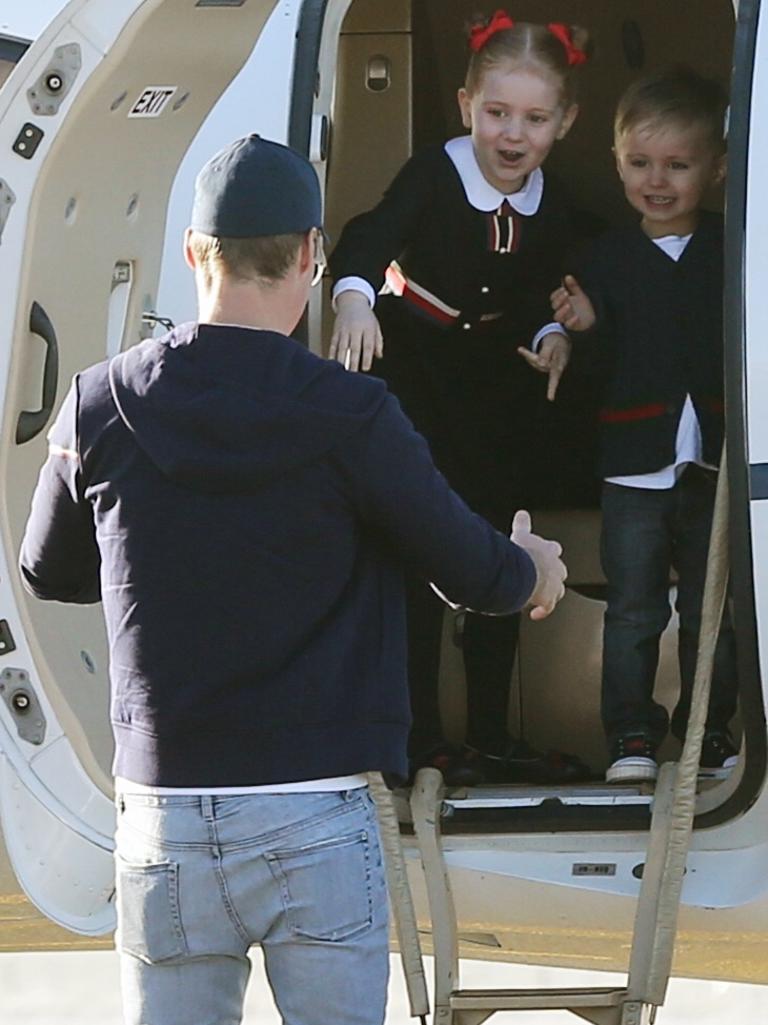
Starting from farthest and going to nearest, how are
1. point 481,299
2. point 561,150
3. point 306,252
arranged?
point 561,150
point 481,299
point 306,252

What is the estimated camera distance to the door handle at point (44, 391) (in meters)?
3.48

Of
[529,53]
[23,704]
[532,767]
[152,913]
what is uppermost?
[529,53]

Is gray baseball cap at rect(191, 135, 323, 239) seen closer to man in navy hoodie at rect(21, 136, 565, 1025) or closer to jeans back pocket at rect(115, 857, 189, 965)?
man in navy hoodie at rect(21, 136, 565, 1025)

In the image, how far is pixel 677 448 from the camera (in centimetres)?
392

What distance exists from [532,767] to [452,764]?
0.91 ft

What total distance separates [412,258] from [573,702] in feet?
3.65

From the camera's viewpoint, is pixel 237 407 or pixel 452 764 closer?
pixel 237 407

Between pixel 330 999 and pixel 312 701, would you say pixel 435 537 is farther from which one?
pixel 330 999

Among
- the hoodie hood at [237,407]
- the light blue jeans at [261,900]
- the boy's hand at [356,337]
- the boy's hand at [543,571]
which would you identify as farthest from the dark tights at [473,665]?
the hoodie hood at [237,407]

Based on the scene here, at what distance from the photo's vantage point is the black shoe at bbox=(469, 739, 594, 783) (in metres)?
4.14

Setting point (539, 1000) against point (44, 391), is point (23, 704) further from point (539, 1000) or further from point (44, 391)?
point (539, 1000)

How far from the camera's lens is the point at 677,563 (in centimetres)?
407

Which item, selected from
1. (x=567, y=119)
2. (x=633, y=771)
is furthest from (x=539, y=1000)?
(x=567, y=119)

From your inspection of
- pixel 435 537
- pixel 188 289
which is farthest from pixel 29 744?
pixel 435 537
